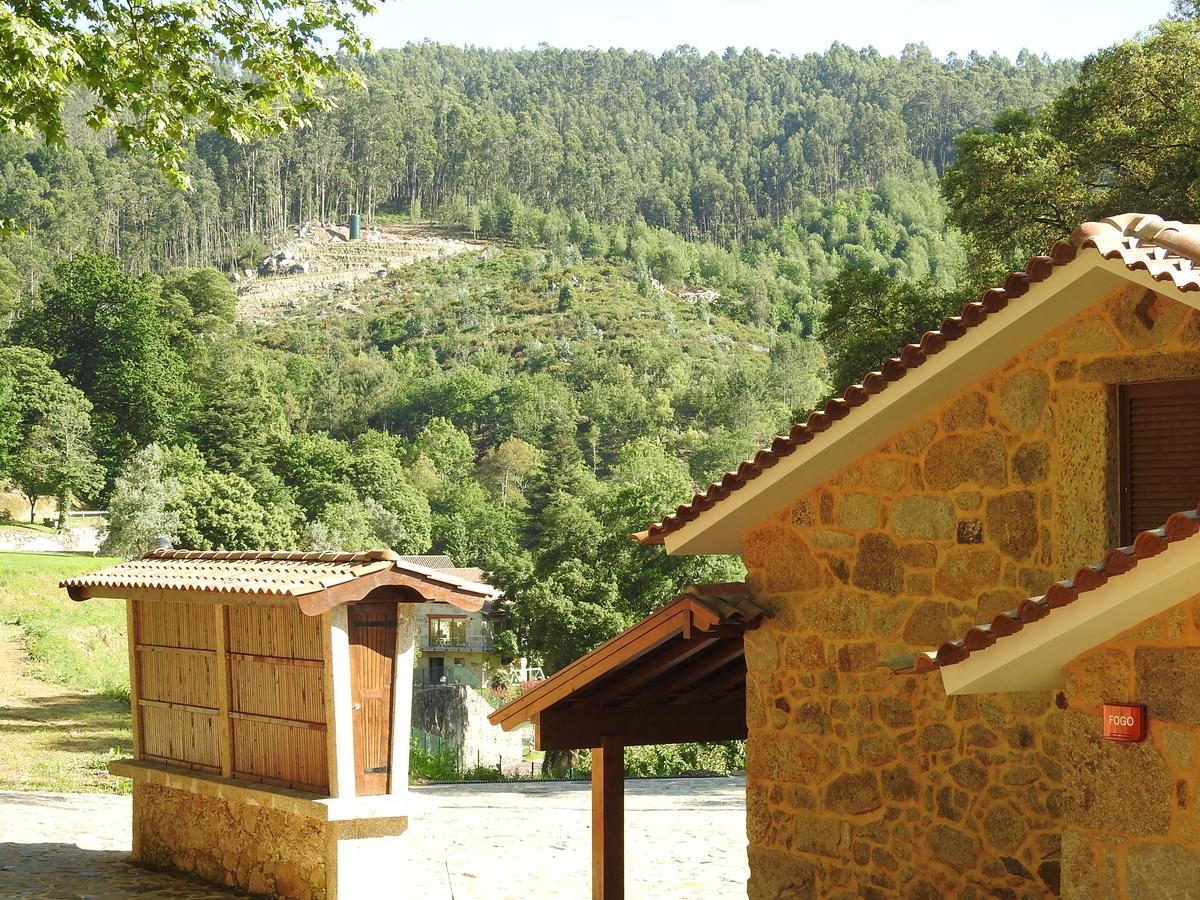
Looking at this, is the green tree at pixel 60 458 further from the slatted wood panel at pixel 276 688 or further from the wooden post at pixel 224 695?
the slatted wood panel at pixel 276 688

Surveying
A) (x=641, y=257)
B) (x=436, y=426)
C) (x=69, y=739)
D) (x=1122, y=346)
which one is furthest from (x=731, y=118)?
(x=1122, y=346)

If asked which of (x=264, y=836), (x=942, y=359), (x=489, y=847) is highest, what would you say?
(x=942, y=359)

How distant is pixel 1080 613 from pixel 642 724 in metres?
4.55

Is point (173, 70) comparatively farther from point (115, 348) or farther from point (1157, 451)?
point (115, 348)

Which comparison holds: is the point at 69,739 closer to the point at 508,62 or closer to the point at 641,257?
the point at 641,257

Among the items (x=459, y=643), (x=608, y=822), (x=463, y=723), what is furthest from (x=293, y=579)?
(x=459, y=643)

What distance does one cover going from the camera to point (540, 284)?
129000 mm

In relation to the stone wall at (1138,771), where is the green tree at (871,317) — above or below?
above

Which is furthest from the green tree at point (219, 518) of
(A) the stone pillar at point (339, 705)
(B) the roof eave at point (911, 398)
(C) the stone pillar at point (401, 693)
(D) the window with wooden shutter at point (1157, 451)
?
(D) the window with wooden shutter at point (1157, 451)

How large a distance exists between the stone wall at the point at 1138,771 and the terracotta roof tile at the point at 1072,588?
282 millimetres

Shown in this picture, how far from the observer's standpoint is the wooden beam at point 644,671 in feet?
25.9

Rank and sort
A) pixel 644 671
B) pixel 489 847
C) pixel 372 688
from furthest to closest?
pixel 489 847 < pixel 372 688 < pixel 644 671

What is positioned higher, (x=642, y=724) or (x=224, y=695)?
(x=642, y=724)

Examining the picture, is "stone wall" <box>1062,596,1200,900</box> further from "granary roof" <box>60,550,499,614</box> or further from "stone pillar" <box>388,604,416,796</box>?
"stone pillar" <box>388,604,416,796</box>
